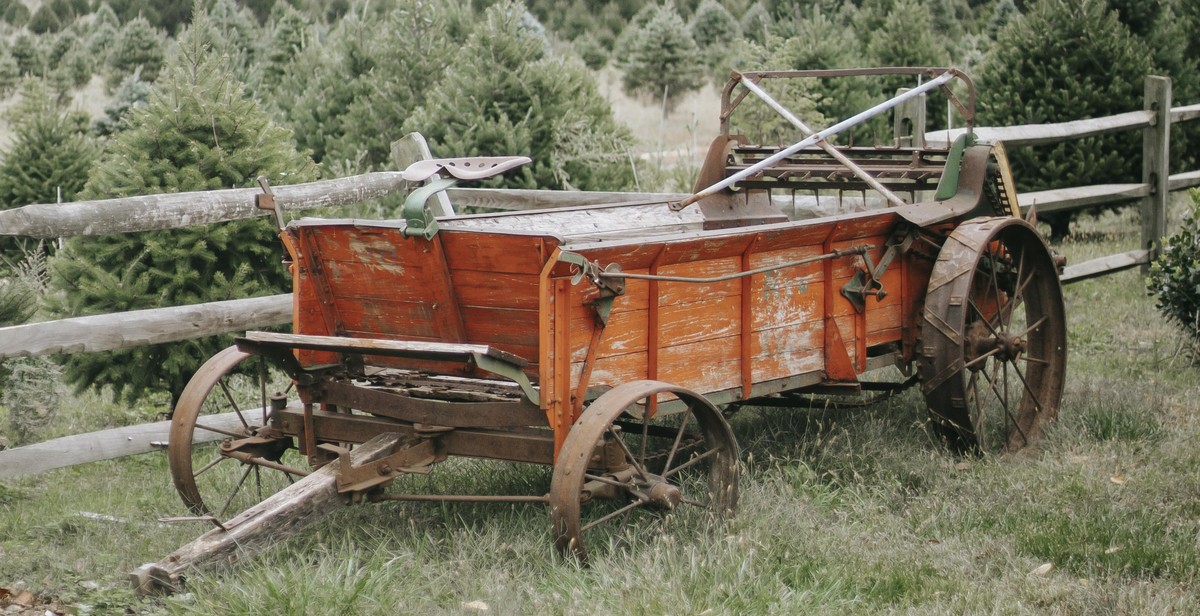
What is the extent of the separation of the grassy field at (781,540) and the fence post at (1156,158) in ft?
11.8

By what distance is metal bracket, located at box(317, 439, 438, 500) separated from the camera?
3953 mm

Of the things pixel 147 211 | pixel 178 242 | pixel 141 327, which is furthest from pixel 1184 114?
pixel 141 327

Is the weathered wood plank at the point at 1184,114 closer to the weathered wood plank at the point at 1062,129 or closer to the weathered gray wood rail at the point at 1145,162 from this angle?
the weathered gray wood rail at the point at 1145,162

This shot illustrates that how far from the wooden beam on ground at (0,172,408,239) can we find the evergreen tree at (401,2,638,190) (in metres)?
2.91

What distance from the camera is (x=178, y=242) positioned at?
19.6ft

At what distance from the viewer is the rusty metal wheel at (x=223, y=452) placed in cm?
449

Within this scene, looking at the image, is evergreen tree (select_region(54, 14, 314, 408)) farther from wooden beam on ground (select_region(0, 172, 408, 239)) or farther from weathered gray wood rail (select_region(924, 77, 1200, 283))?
weathered gray wood rail (select_region(924, 77, 1200, 283))

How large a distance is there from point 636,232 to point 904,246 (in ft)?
3.92

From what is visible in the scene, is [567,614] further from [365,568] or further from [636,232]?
[636,232]

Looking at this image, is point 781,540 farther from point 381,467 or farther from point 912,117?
point 912,117

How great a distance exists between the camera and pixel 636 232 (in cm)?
550

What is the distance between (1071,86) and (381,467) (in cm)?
868

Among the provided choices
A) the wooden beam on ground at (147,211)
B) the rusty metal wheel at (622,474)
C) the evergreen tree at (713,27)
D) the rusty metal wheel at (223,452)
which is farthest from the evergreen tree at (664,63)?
the rusty metal wheel at (622,474)

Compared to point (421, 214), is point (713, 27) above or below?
above
